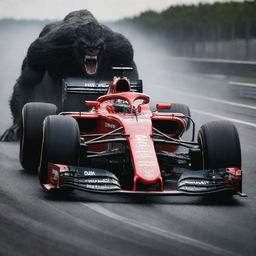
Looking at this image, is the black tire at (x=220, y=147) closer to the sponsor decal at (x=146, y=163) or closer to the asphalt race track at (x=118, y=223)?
the asphalt race track at (x=118, y=223)

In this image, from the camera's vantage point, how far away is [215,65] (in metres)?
31.1

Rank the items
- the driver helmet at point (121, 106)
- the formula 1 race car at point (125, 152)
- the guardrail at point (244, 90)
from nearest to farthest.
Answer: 1. the formula 1 race car at point (125, 152)
2. the driver helmet at point (121, 106)
3. the guardrail at point (244, 90)

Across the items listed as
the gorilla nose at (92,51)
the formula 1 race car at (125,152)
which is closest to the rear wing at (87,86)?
the formula 1 race car at (125,152)

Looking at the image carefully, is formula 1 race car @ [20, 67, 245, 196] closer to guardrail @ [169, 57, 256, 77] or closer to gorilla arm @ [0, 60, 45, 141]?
gorilla arm @ [0, 60, 45, 141]

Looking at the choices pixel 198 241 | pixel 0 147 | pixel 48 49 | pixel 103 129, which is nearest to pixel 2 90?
pixel 48 49

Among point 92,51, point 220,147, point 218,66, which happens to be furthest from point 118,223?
point 218,66

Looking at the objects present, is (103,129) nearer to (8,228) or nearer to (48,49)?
(8,228)

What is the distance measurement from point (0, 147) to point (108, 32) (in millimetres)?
4794

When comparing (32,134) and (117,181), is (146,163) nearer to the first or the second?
(117,181)

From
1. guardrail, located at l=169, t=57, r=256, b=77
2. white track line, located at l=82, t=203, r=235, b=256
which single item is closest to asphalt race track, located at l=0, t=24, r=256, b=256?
white track line, located at l=82, t=203, r=235, b=256

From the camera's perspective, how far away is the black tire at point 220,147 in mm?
10086

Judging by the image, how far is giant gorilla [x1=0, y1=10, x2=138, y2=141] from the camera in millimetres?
→ 16516

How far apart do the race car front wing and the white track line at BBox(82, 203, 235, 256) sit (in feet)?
0.88

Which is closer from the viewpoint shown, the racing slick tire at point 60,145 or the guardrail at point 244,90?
the racing slick tire at point 60,145
